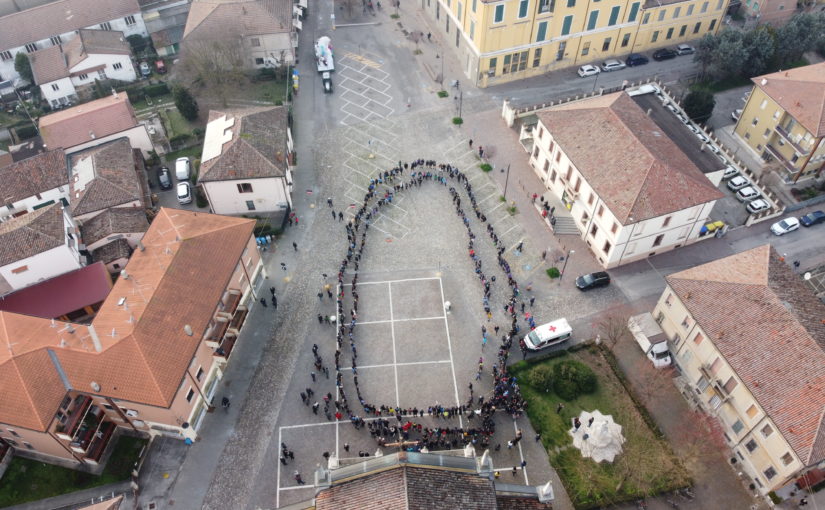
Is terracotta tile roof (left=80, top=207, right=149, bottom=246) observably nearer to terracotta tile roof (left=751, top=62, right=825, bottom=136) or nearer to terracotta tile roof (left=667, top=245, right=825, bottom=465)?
terracotta tile roof (left=667, top=245, right=825, bottom=465)

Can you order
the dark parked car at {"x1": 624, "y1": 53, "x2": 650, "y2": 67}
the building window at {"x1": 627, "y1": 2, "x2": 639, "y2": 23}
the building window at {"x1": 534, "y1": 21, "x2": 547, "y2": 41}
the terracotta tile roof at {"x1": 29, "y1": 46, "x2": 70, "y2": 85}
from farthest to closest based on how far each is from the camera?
the dark parked car at {"x1": 624, "y1": 53, "x2": 650, "y2": 67}
the building window at {"x1": 627, "y1": 2, "x2": 639, "y2": 23}
the terracotta tile roof at {"x1": 29, "y1": 46, "x2": 70, "y2": 85}
the building window at {"x1": 534, "y1": 21, "x2": 547, "y2": 41}

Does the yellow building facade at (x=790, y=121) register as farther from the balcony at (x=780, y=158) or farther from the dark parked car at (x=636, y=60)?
the dark parked car at (x=636, y=60)

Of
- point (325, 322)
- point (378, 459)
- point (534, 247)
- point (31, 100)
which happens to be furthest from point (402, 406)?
point (31, 100)

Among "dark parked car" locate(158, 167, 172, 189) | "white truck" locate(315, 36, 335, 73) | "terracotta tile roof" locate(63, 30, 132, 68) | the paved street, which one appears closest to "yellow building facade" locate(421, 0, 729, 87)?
the paved street

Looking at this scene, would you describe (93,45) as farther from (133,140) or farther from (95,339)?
(95,339)

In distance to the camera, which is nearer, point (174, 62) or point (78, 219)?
point (78, 219)

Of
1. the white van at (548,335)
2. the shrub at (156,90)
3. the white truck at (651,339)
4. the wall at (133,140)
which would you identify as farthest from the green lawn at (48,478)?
the shrub at (156,90)

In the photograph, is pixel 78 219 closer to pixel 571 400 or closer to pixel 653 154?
pixel 571 400

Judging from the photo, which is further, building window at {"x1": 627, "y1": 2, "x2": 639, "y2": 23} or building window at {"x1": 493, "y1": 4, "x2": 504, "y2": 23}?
building window at {"x1": 627, "y1": 2, "x2": 639, "y2": 23}
